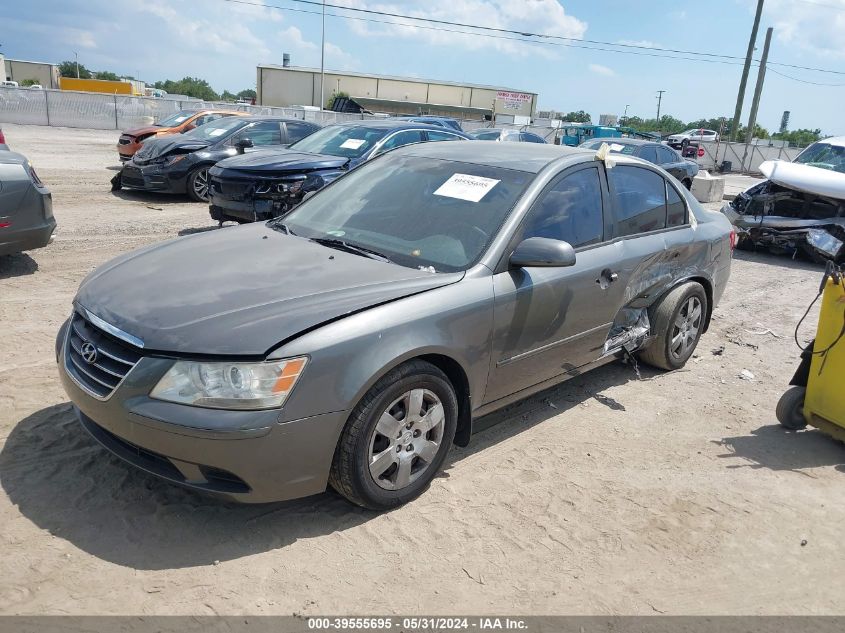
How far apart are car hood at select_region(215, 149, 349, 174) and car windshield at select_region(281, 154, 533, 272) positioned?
4273 mm

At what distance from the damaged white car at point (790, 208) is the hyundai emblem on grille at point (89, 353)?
32.6ft

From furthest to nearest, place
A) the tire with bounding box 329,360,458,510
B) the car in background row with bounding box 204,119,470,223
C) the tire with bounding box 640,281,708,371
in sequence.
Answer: the car in background row with bounding box 204,119,470,223, the tire with bounding box 640,281,708,371, the tire with bounding box 329,360,458,510

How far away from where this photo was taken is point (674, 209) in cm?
523

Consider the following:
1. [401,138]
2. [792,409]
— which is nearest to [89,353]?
[792,409]

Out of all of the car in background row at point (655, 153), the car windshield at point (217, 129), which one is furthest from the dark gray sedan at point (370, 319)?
the car in background row at point (655, 153)

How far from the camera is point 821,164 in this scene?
39.5 ft

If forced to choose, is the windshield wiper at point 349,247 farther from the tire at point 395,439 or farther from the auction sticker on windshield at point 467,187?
the tire at point 395,439

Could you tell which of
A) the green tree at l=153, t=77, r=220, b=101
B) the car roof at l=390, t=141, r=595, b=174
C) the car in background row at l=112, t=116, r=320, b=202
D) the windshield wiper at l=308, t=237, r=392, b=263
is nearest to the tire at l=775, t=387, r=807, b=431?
the car roof at l=390, t=141, r=595, b=174

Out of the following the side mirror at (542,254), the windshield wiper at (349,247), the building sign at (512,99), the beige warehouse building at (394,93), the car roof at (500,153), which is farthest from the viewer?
the building sign at (512,99)

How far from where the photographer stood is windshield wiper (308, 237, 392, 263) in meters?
3.67

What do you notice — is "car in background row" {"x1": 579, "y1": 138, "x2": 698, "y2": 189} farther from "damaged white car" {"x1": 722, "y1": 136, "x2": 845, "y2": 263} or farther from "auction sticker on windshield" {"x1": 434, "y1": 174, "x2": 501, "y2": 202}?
"auction sticker on windshield" {"x1": 434, "y1": 174, "x2": 501, "y2": 202}

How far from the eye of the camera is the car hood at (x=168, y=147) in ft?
38.0
